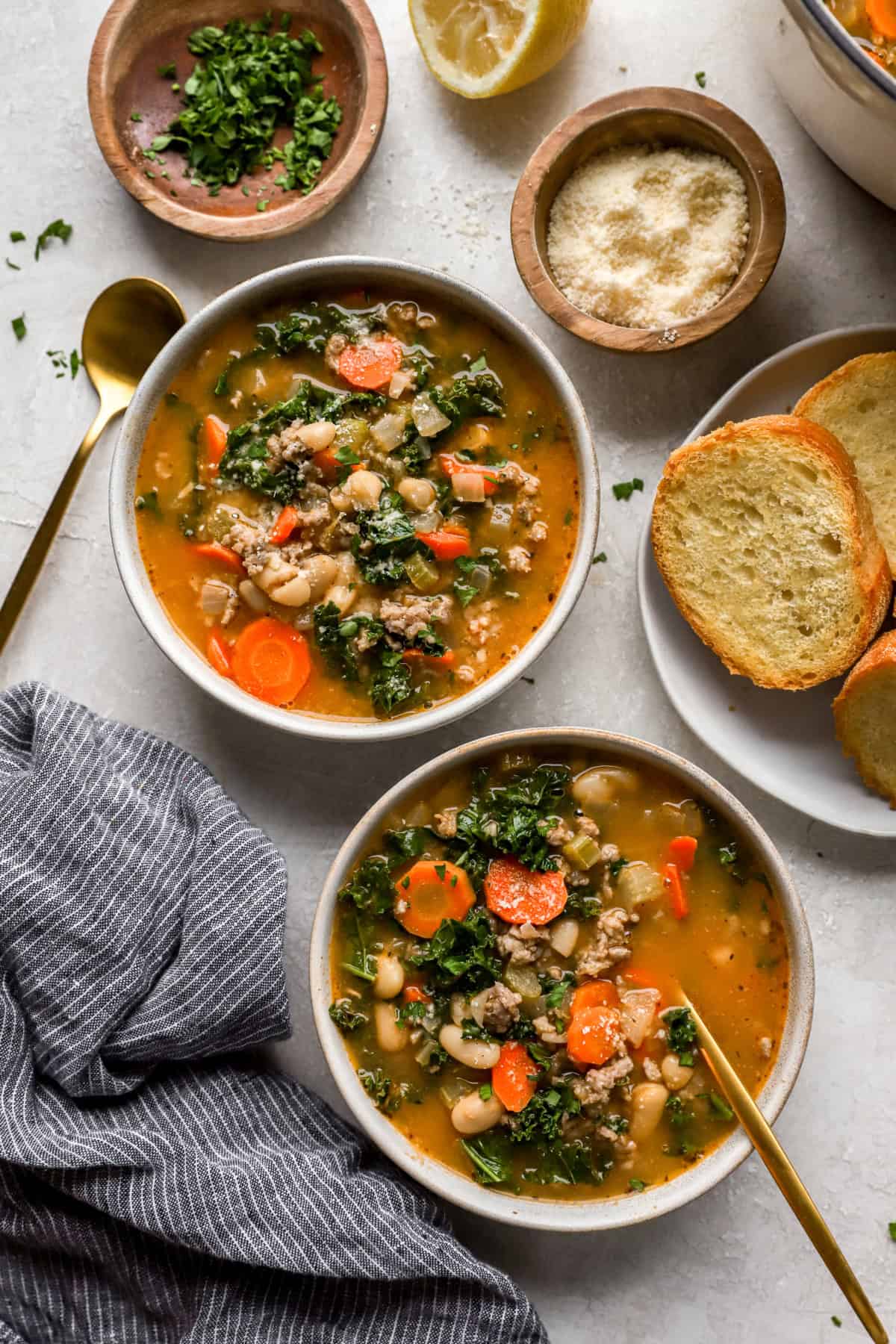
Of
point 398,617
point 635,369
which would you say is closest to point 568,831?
point 398,617

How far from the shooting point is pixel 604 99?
3123 millimetres

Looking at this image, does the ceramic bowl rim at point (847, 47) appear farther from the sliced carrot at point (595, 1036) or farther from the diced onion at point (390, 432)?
the sliced carrot at point (595, 1036)

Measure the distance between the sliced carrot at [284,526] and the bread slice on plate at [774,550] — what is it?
97cm

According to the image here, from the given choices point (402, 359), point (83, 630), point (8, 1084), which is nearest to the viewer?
point (8, 1084)

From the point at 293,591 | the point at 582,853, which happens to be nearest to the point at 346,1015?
the point at 582,853

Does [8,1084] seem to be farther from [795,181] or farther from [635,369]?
[795,181]

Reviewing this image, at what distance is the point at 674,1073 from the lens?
2.98 m

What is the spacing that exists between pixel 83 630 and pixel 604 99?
206 cm

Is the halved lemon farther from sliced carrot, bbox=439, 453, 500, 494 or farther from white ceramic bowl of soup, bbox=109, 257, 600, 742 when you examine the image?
sliced carrot, bbox=439, 453, 500, 494

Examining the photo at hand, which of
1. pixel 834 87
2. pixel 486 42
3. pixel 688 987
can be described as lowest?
pixel 688 987

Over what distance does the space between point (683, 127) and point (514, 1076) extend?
2.54m

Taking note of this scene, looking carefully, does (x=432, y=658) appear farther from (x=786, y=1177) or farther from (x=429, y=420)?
(x=786, y=1177)

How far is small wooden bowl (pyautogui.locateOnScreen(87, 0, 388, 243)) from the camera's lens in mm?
3248

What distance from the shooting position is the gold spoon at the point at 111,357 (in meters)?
3.36
